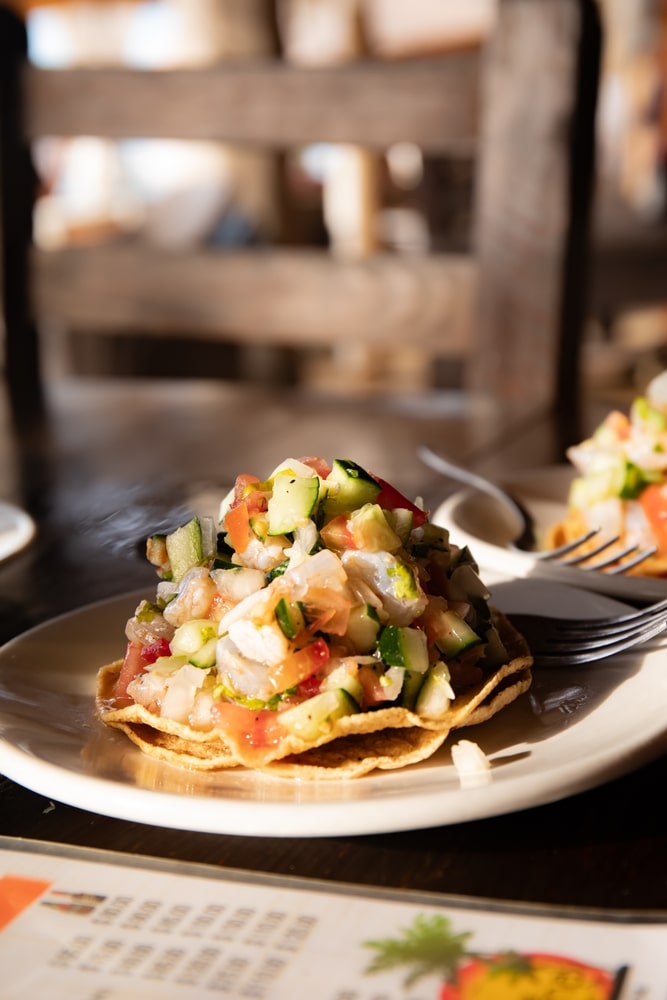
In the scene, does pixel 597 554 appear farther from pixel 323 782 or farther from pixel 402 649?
pixel 323 782

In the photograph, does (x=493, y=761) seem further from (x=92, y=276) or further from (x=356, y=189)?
(x=356, y=189)

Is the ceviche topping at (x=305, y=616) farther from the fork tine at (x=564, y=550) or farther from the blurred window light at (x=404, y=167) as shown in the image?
the blurred window light at (x=404, y=167)

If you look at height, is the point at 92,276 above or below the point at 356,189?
above

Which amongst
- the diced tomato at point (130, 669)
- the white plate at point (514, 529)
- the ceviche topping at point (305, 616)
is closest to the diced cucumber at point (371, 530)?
the ceviche topping at point (305, 616)

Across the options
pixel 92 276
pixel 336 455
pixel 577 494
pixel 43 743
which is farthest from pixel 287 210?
pixel 43 743

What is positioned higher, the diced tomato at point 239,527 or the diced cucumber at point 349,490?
the diced cucumber at point 349,490

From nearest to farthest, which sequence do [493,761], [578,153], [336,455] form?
[493,761] < [336,455] < [578,153]
